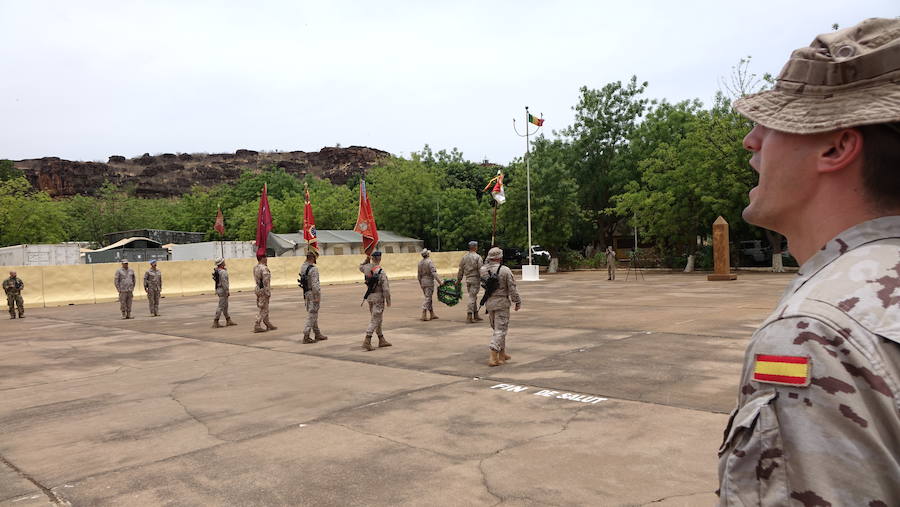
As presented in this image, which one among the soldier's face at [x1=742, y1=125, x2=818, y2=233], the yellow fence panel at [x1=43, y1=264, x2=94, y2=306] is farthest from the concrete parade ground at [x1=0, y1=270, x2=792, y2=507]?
the yellow fence panel at [x1=43, y1=264, x2=94, y2=306]

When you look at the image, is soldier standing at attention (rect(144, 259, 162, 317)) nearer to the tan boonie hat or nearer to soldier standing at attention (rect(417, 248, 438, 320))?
soldier standing at attention (rect(417, 248, 438, 320))

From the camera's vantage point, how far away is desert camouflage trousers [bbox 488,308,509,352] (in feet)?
30.0

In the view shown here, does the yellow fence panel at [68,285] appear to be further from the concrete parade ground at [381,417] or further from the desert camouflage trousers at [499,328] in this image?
the desert camouflage trousers at [499,328]

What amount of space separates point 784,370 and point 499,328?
329 inches

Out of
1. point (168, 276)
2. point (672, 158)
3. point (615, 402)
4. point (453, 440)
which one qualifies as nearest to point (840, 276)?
point (453, 440)

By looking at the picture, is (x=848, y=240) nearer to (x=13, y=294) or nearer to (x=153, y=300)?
(x=153, y=300)

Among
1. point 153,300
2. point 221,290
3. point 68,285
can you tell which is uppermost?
point 221,290

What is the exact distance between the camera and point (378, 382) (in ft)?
27.5

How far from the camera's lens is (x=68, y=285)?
26.6 metres

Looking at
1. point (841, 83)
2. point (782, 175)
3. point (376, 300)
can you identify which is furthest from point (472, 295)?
point (841, 83)

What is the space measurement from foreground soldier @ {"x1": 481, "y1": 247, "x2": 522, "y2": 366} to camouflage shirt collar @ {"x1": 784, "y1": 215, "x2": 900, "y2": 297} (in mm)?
8072

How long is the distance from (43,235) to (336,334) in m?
48.3

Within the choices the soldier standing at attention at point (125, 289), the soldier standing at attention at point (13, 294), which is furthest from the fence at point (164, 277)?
the soldier standing at attention at point (125, 289)

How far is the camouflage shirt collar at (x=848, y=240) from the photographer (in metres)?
1.12
